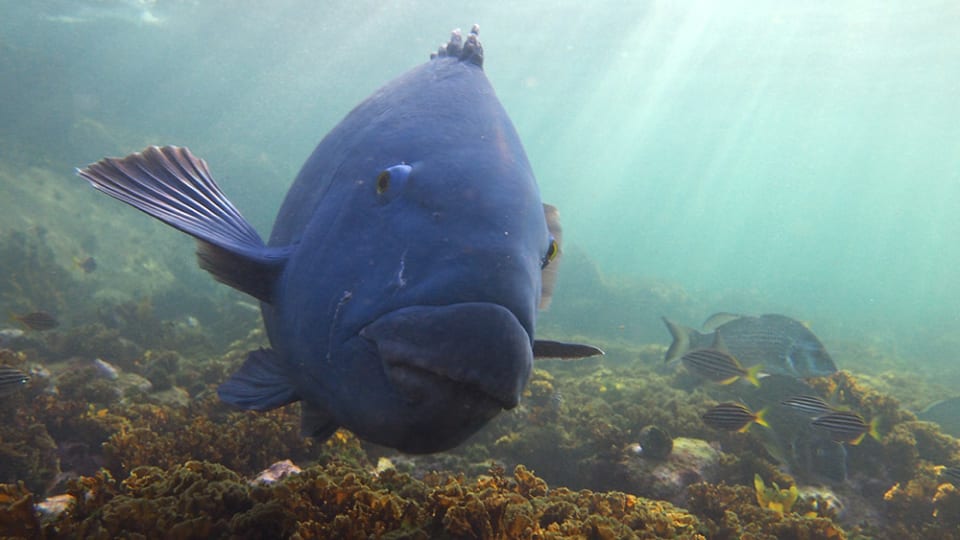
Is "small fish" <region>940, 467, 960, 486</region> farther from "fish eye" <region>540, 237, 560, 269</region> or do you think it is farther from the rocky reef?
"fish eye" <region>540, 237, 560, 269</region>

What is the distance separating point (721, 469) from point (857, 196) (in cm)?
16955

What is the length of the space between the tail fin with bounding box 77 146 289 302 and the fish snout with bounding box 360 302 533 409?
2.45 ft

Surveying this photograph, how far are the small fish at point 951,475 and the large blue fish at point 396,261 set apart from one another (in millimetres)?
7003

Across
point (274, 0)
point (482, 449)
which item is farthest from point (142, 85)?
point (482, 449)

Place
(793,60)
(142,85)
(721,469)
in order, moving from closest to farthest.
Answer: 1. (721,469)
2. (793,60)
3. (142,85)

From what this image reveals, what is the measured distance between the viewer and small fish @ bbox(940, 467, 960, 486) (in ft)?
19.4

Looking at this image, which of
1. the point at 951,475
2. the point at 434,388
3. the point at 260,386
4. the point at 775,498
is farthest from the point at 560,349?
the point at 951,475

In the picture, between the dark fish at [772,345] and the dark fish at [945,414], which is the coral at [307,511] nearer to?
the dark fish at [772,345]

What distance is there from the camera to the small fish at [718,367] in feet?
23.0

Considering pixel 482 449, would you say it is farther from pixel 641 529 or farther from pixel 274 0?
pixel 274 0

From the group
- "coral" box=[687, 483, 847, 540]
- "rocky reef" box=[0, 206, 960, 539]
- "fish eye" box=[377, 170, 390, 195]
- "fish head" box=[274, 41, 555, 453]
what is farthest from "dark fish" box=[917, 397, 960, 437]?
"fish eye" box=[377, 170, 390, 195]

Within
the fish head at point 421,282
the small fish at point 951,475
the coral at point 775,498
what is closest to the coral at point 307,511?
the fish head at point 421,282

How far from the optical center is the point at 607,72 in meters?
44.9

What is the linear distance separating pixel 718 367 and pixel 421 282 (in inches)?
280
